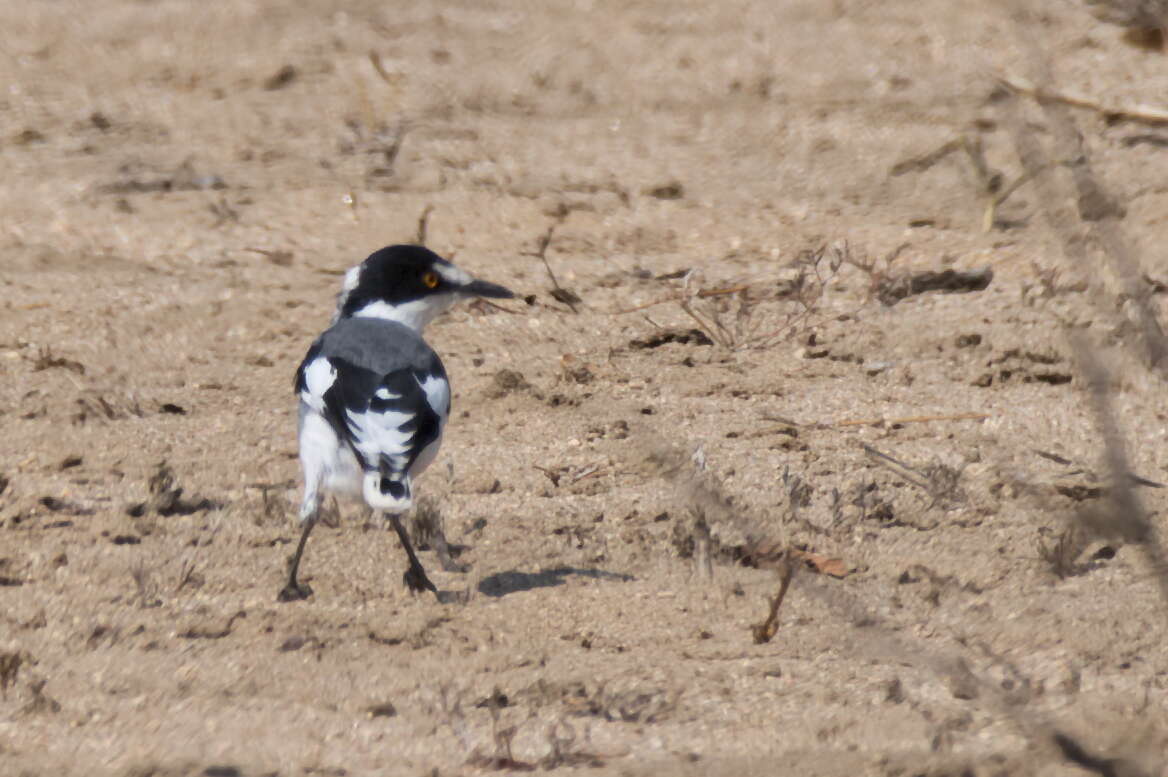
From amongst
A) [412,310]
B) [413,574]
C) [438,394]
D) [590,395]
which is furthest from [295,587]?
[590,395]

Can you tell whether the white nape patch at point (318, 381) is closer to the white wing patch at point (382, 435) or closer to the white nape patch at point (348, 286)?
the white wing patch at point (382, 435)

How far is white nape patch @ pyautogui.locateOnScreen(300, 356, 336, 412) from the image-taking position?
5445 millimetres

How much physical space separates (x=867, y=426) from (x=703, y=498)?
1040mm

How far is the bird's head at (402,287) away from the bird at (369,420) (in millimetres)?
104

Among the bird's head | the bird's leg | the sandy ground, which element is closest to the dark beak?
the bird's head

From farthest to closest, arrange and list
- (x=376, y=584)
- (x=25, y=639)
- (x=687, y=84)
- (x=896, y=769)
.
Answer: (x=687, y=84)
(x=376, y=584)
(x=25, y=639)
(x=896, y=769)

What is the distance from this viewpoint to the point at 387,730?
13.5 feet

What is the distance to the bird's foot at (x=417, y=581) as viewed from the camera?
514 cm

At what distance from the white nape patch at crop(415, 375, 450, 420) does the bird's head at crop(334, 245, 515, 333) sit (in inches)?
24.6

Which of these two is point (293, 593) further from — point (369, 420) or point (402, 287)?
point (402, 287)

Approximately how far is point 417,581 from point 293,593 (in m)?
0.37

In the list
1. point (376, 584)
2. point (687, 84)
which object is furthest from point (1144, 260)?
point (376, 584)

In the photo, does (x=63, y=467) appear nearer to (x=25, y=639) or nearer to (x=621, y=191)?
(x=25, y=639)

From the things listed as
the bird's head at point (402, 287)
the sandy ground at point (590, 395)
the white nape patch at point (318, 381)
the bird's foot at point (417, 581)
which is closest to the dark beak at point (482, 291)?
the bird's head at point (402, 287)
